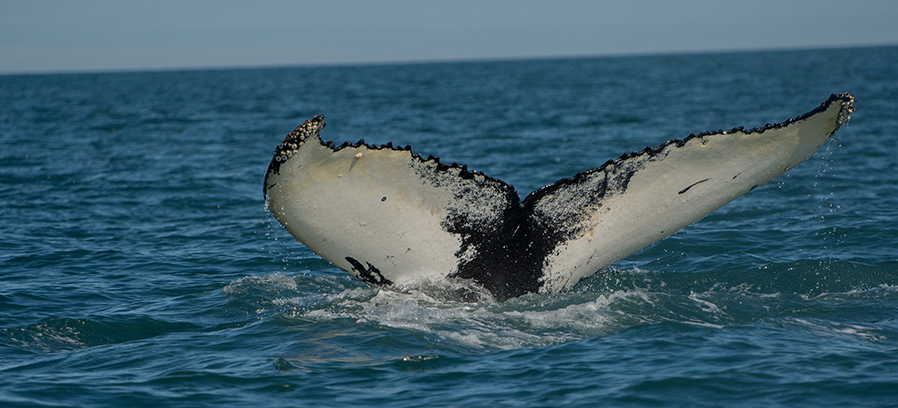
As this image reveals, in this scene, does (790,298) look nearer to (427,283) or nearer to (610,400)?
(610,400)

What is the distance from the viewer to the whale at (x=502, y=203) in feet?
15.0

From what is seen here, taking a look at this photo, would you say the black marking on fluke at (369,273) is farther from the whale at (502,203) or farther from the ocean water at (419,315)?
the ocean water at (419,315)

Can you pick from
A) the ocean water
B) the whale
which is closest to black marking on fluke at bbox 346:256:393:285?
the whale

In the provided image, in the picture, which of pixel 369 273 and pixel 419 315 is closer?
pixel 369 273

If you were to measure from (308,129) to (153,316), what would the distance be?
3175 millimetres

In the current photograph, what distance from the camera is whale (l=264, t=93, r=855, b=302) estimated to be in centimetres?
456

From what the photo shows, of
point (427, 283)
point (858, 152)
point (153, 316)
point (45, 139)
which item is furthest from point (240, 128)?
point (427, 283)

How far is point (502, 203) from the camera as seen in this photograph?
200 inches

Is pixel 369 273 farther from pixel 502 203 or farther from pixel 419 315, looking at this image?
pixel 502 203

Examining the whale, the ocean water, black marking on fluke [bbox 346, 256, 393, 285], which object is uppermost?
the whale

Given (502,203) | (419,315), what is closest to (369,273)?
(419,315)

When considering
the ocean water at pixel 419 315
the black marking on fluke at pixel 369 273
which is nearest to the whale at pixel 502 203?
the black marking on fluke at pixel 369 273

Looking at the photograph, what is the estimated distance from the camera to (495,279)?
5461mm

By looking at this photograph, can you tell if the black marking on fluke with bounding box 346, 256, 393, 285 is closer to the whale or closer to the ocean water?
the whale
